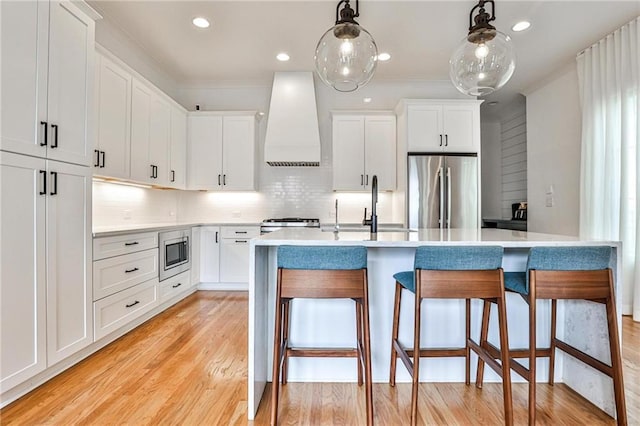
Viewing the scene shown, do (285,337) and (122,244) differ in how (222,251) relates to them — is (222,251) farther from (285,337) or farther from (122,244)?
(285,337)

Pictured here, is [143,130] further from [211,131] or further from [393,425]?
[393,425]

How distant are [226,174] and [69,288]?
266 cm

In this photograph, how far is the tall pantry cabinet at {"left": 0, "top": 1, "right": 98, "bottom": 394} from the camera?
5.65ft

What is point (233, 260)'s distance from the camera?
4.31 metres

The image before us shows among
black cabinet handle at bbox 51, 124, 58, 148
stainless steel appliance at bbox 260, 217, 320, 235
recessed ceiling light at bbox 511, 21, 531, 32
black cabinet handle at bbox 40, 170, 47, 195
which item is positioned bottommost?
stainless steel appliance at bbox 260, 217, 320, 235

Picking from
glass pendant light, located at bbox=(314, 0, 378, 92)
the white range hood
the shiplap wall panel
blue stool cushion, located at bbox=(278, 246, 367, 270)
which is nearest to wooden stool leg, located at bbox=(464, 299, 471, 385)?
blue stool cushion, located at bbox=(278, 246, 367, 270)

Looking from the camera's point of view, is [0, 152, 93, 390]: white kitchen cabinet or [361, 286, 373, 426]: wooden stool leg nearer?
[361, 286, 373, 426]: wooden stool leg

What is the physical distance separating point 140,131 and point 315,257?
9.35ft

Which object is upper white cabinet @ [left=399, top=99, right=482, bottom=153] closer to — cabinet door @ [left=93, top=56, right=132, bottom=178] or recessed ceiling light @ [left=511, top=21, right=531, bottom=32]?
recessed ceiling light @ [left=511, top=21, right=531, bottom=32]

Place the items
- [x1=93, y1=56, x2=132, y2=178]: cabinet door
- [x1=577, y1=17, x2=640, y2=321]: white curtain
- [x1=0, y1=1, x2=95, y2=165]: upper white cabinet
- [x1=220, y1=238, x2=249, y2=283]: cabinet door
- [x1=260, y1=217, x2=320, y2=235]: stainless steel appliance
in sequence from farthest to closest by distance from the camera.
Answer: [x1=220, y1=238, x2=249, y2=283]: cabinet door → [x1=260, y1=217, x2=320, y2=235]: stainless steel appliance → [x1=577, y1=17, x2=640, y2=321]: white curtain → [x1=93, y1=56, x2=132, y2=178]: cabinet door → [x1=0, y1=1, x2=95, y2=165]: upper white cabinet

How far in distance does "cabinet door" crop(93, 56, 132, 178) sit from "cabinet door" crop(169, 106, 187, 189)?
0.94 metres

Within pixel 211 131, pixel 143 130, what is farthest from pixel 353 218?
pixel 143 130

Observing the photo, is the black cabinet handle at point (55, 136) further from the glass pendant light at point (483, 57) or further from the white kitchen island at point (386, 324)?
the glass pendant light at point (483, 57)

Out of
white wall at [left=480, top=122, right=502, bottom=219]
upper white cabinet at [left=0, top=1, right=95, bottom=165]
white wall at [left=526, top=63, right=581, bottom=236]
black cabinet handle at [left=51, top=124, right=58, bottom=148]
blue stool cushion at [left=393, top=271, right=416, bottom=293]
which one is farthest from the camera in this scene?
white wall at [left=480, top=122, right=502, bottom=219]
